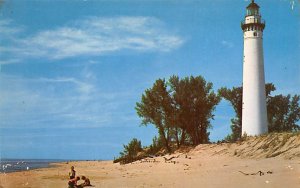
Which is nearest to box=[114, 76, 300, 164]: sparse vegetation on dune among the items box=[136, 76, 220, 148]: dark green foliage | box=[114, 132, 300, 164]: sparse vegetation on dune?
box=[136, 76, 220, 148]: dark green foliage

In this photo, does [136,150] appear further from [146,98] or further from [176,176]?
[176,176]

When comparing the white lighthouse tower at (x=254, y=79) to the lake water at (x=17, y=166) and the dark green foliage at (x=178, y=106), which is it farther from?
the lake water at (x=17, y=166)

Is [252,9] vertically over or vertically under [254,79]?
over

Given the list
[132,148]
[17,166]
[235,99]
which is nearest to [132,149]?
[132,148]

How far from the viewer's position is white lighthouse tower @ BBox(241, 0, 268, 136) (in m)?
31.9

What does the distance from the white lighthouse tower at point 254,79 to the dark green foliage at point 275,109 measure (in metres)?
7.77

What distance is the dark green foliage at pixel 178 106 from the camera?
124 feet

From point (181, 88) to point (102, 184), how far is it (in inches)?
804

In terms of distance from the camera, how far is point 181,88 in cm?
3784

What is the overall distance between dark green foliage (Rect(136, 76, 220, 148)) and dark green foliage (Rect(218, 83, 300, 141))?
276cm

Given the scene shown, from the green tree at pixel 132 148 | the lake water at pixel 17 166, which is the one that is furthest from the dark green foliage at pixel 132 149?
the lake water at pixel 17 166

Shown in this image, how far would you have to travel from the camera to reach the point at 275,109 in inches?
1603

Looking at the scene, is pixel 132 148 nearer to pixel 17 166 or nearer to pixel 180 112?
pixel 180 112

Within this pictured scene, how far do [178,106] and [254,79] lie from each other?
8028 millimetres
